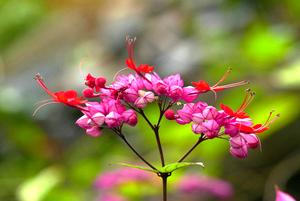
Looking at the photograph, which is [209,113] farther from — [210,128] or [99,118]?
[99,118]

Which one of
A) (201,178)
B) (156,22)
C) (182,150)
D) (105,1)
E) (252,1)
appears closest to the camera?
(201,178)

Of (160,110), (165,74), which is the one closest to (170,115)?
(160,110)

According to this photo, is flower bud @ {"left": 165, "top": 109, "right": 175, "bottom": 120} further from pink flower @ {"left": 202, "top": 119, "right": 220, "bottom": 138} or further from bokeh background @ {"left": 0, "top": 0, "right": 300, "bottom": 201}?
bokeh background @ {"left": 0, "top": 0, "right": 300, "bottom": 201}

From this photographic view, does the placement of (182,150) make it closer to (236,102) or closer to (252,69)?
(236,102)

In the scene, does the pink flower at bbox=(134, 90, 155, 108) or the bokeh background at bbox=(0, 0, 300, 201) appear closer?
the pink flower at bbox=(134, 90, 155, 108)

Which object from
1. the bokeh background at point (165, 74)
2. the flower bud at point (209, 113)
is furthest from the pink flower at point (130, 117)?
the bokeh background at point (165, 74)

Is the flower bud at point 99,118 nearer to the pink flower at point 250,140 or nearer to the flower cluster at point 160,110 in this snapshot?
the flower cluster at point 160,110

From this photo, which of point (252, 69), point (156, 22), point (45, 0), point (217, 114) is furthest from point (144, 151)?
point (45, 0)

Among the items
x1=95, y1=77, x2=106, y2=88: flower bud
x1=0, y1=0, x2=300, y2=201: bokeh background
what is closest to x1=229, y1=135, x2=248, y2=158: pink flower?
x1=95, y1=77, x2=106, y2=88: flower bud
